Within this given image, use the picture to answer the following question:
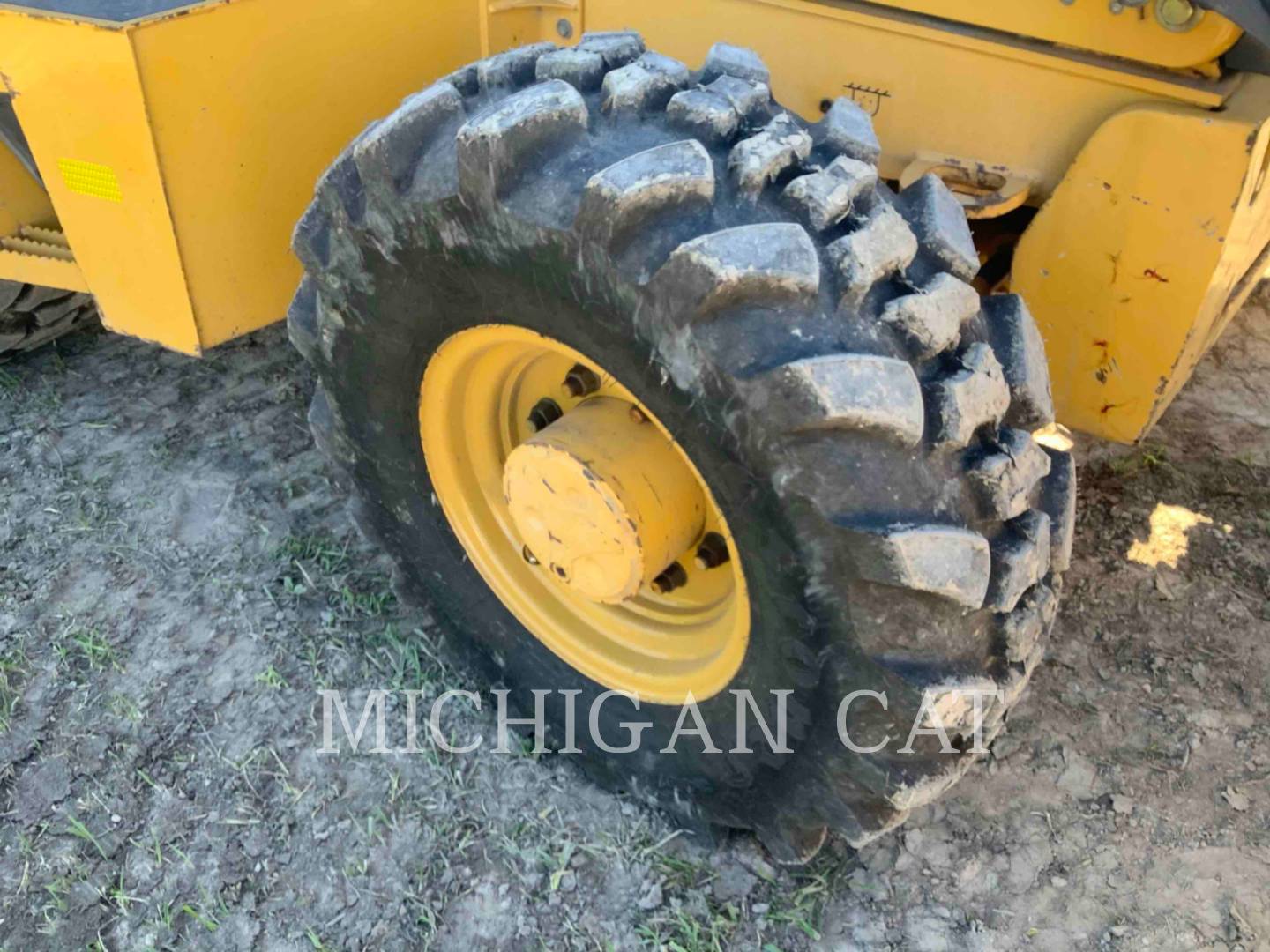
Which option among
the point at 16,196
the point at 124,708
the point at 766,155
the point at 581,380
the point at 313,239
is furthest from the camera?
the point at 16,196

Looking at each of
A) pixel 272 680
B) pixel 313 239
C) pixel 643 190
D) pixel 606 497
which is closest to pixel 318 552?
pixel 272 680

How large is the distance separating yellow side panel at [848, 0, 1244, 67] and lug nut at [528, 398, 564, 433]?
38.8 inches

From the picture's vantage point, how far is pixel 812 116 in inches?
82.4

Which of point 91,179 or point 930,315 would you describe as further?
point 91,179

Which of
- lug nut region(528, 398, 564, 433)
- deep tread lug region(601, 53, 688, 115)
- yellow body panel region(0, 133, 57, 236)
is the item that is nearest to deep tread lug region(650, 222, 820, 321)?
deep tread lug region(601, 53, 688, 115)

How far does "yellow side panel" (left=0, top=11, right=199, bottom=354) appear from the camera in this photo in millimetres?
2020

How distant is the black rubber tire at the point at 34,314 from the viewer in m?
3.25

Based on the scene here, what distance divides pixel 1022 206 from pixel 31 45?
1856mm

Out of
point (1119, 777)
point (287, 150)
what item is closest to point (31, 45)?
point (287, 150)

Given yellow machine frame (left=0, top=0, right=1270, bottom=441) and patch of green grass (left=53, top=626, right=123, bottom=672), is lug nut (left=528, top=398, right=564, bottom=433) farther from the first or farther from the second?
patch of green grass (left=53, top=626, right=123, bottom=672)

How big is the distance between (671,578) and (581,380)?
413 millimetres

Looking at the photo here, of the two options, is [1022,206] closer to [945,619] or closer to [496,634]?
[945,619]

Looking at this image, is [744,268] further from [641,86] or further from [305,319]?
[305,319]

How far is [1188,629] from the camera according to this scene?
2.71 m
